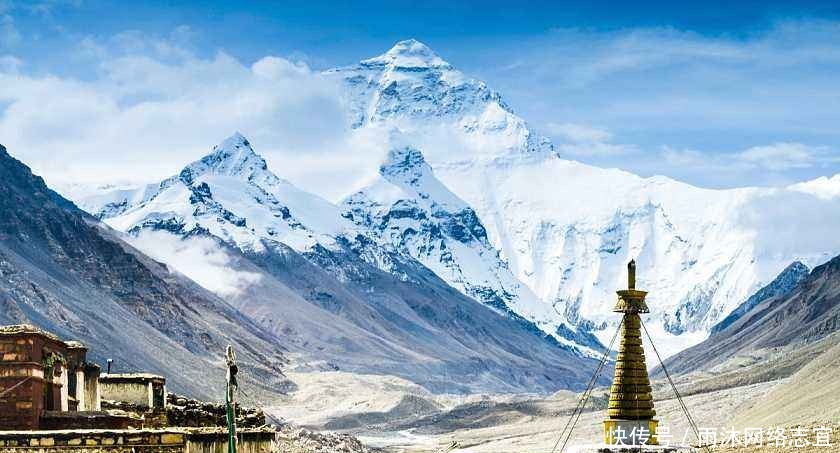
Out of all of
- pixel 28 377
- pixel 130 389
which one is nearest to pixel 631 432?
pixel 130 389

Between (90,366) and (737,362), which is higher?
(737,362)

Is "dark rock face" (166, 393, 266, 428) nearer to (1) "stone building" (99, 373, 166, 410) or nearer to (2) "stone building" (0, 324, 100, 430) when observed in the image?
(1) "stone building" (99, 373, 166, 410)

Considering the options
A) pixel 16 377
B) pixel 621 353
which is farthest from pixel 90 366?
pixel 621 353

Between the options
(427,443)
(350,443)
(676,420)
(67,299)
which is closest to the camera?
(676,420)

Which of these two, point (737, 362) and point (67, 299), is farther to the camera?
point (737, 362)

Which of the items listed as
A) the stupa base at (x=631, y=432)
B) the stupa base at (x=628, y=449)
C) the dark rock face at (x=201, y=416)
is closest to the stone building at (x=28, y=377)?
the dark rock face at (x=201, y=416)

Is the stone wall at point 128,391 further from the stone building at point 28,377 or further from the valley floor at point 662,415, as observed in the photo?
the valley floor at point 662,415

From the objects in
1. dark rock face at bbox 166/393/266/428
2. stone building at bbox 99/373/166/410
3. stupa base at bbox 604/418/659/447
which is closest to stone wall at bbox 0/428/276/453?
dark rock face at bbox 166/393/266/428

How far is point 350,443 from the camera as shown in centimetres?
13138

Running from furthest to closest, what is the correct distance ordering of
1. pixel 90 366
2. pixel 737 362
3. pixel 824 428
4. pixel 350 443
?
1. pixel 737 362
2. pixel 350 443
3. pixel 824 428
4. pixel 90 366

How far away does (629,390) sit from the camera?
36.1 meters

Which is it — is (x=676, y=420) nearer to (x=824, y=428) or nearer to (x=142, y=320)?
(x=824, y=428)

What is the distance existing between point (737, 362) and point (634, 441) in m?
166

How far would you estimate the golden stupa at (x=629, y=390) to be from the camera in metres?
35.9
